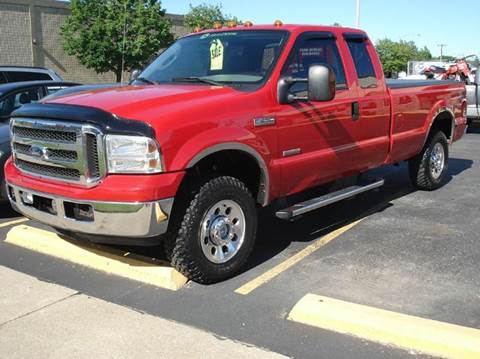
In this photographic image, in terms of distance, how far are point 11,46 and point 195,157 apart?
90.4 feet

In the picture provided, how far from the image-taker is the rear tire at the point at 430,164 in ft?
24.9

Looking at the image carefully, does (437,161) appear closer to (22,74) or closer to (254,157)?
(254,157)

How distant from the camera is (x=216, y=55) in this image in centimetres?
523

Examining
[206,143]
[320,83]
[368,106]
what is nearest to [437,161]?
[368,106]

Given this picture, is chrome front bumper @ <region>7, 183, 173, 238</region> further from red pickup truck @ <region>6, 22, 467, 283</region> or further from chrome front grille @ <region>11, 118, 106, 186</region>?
chrome front grille @ <region>11, 118, 106, 186</region>

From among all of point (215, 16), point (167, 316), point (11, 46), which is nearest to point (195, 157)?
point (167, 316)

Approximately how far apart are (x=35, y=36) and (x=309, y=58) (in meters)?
27.3

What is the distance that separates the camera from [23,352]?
344 cm

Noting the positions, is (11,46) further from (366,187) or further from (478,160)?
(366,187)

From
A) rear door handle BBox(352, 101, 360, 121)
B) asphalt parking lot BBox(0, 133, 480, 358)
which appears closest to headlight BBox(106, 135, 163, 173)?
asphalt parking lot BBox(0, 133, 480, 358)

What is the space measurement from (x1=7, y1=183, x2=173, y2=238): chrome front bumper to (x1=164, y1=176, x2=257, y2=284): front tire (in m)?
0.25

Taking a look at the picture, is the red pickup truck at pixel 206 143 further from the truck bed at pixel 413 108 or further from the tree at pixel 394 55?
the tree at pixel 394 55

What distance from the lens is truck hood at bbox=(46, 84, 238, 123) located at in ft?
13.1

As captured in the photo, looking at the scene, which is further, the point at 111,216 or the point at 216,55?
the point at 216,55
